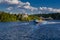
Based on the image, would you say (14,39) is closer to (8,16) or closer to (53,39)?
(53,39)

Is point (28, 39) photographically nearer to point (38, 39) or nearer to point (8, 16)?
point (38, 39)

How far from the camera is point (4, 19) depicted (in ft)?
523

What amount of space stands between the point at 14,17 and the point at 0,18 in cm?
1530

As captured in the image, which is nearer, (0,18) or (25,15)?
(0,18)

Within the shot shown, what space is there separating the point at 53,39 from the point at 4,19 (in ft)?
427

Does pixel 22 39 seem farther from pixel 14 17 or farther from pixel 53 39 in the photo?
pixel 14 17

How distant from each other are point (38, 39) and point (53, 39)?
2479 mm

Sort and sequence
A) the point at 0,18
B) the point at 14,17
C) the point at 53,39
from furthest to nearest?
the point at 14,17 → the point at 0,18 → the point at 53,39

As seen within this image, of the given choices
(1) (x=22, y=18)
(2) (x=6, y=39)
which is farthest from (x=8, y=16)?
(2) (x=6, y=39)

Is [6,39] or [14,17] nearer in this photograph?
[6,39]

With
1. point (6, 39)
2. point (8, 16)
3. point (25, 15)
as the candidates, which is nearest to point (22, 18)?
point (25, 15)

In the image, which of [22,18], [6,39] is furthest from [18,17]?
[6,39]

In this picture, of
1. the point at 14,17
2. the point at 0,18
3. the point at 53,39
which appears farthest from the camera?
the point at 14,17

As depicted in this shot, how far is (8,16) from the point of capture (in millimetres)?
163500
